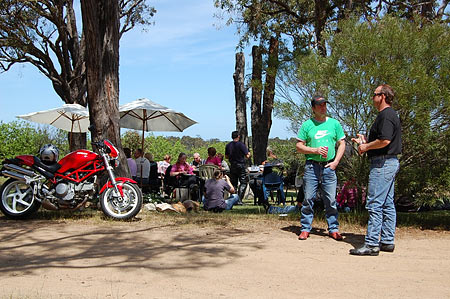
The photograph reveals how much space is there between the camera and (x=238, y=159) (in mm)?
12500

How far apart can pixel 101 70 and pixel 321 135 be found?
430 centimetres

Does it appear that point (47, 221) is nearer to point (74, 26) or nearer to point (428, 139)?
point (428, 139)

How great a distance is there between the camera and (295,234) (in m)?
6.89

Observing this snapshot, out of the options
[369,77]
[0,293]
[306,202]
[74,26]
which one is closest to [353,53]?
[369,77]

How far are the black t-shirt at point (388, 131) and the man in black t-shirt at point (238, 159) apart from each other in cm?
675

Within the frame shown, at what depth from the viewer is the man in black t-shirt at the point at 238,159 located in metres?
12.5

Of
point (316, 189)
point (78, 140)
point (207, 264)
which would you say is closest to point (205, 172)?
point (316, 189)

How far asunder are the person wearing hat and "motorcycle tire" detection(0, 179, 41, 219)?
4251 mm

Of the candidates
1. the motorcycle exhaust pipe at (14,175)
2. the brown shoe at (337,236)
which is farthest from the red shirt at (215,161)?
the brown shoe at (337,236)

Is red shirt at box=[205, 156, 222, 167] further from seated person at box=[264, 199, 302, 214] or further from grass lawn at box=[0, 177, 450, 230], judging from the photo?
grass lawn at box=[0, 177, 450, 230]

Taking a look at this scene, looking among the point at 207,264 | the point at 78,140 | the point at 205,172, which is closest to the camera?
the point at 207,264

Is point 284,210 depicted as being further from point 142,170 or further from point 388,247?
point 142,170

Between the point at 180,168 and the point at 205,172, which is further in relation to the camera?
the point at 205,172

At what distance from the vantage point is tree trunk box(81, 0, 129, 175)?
8781 mm
